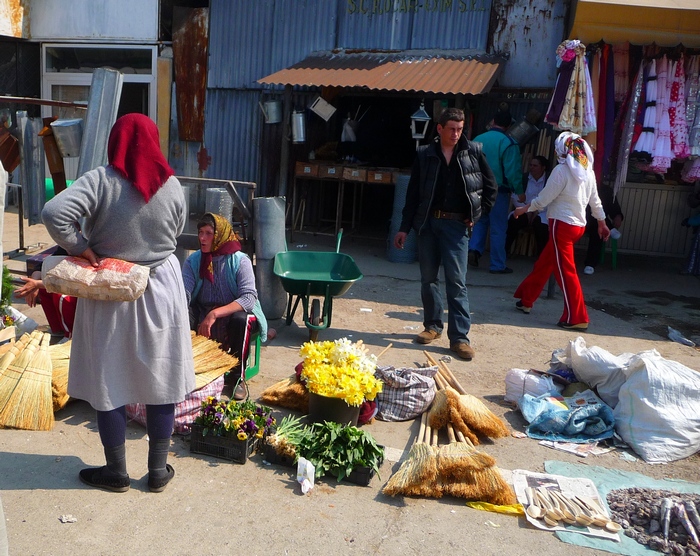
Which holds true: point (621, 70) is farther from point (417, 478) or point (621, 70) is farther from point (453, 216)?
point (417, 478)

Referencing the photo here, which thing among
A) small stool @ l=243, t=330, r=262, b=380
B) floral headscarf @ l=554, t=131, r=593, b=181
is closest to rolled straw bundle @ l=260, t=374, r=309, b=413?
small stool @ l=243, t=330, r=262, b=380

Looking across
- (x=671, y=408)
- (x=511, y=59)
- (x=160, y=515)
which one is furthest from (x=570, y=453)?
(x=511, y=59)

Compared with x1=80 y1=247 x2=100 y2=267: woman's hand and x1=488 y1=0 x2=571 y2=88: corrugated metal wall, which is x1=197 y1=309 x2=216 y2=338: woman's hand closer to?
x1=80 y1=247 x2=100 y2=267: woman's hand

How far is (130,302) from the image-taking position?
329 centimetres

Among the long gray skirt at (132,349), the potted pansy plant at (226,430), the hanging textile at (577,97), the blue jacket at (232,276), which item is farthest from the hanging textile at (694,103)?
the long gray skirt at (132,349)

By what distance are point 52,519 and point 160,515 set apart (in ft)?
1.64

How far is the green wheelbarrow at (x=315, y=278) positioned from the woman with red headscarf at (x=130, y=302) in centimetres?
237

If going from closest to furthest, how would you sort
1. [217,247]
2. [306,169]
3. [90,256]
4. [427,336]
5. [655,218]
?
1. [90,256]
2. [217,247]
3. [427,336]
4. [306,169]
5. [655,218]

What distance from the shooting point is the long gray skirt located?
130 inches

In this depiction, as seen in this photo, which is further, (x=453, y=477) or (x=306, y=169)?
(x=306, y=169)

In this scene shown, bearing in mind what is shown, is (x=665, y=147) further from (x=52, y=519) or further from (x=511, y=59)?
(x=52, y=519)

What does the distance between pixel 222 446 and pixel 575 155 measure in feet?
15.3

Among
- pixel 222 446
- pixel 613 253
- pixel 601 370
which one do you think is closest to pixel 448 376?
pixel 601 370

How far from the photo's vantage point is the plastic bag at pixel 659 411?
14.2ft
